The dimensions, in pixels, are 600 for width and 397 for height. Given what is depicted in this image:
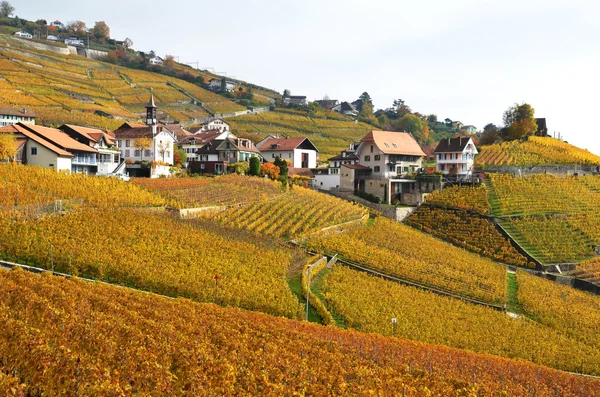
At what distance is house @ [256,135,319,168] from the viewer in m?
73.1

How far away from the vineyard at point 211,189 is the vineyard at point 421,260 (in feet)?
30.4

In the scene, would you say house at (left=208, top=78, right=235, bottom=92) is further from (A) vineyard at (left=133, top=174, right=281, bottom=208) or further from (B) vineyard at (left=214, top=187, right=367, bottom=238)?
(B) vineyard at (left=214, top=187, right=367, bottom=238)

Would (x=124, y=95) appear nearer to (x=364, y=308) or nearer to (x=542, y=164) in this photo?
(x=542, y=164)

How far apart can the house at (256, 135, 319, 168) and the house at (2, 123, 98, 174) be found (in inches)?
1140

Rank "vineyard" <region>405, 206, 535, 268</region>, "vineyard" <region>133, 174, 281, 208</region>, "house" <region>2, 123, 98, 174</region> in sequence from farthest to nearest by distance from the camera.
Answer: "vineyard" <region>405, 206, 535, 268</region> → "house" <region>2, 123, 98, 174</region> → "vineyard" <region>133, 174, 281, 208</region>

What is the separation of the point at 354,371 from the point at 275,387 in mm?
3989

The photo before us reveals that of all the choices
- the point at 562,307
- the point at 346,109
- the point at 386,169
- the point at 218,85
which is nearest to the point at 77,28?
the point at 218,85

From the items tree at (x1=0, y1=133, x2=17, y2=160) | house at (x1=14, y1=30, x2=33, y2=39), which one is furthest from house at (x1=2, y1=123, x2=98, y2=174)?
house at (x1=14, y1=30, x2=33, y2=39)

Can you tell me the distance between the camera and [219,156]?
65.6 meters

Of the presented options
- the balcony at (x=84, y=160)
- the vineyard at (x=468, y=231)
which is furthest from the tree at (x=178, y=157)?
the vineyard at (x=468, y=231)

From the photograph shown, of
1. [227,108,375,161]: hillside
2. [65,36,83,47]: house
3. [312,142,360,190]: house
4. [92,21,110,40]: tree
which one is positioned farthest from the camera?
[92,21,110,40]: tree

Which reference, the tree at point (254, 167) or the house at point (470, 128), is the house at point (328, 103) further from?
the tree at point (254, 167)

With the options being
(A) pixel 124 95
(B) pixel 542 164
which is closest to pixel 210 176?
(B) pixel 542 164

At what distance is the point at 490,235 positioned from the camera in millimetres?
49562
